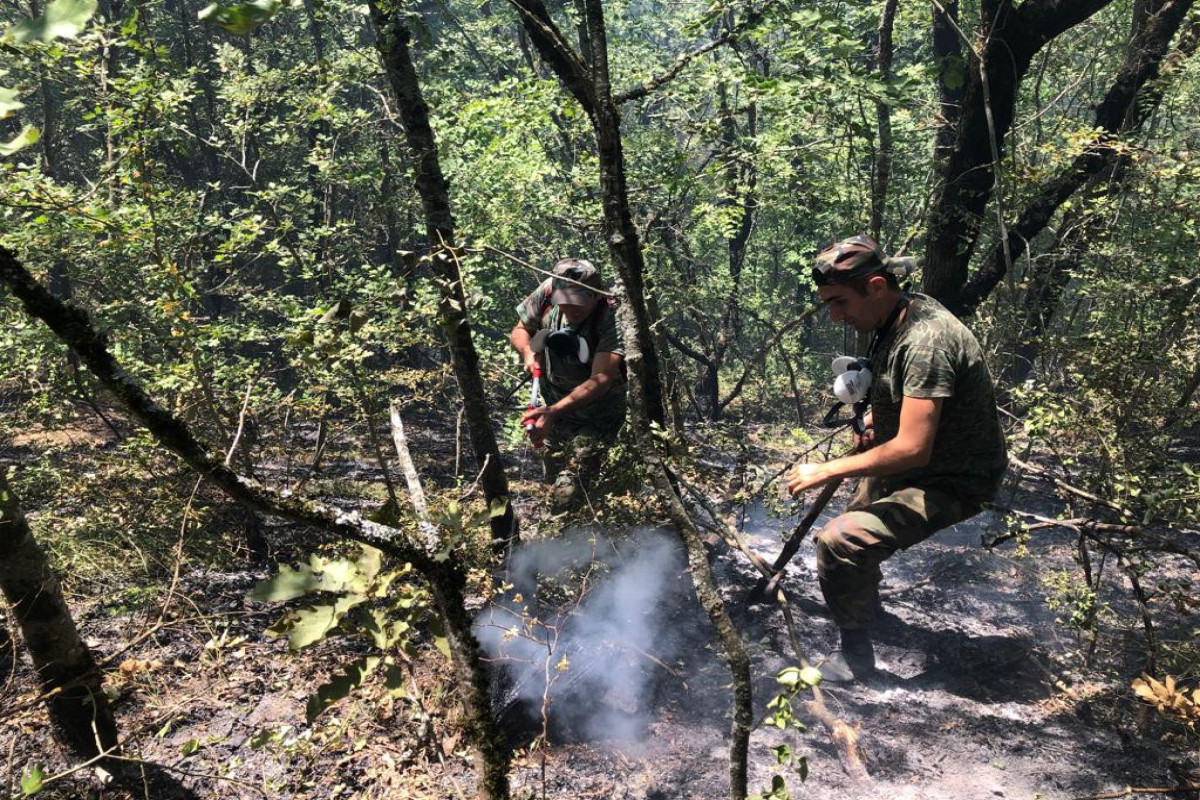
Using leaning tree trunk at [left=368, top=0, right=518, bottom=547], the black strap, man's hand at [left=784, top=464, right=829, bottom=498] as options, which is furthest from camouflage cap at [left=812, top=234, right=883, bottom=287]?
leaning tree trunk at [left=368, top=0, right=518, bottom=547]

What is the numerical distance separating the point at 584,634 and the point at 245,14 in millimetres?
4361

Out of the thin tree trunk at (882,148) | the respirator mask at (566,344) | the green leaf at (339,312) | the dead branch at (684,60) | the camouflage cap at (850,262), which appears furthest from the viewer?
the thin tree trunk at (882,148)

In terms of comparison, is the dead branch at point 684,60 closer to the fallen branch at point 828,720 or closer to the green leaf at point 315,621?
the fallen branch at point 828,720

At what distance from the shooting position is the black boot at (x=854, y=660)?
4270 millimetres

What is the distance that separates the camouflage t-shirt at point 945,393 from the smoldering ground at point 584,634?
1.92 m

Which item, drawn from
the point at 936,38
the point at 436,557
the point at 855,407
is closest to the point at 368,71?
the point at 855,407

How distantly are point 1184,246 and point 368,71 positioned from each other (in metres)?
8.13

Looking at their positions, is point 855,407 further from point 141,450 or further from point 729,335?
point 729,335

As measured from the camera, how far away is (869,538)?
3.99 m

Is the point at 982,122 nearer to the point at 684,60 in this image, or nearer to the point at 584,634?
the point at 684,60

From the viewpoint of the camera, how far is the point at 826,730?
3748 mm

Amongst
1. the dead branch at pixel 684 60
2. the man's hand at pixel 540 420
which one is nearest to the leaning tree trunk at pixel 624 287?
the dead branch at pixel 684 60

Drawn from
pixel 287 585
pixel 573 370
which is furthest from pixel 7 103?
pixel 573 370

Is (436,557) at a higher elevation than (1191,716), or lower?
higher
